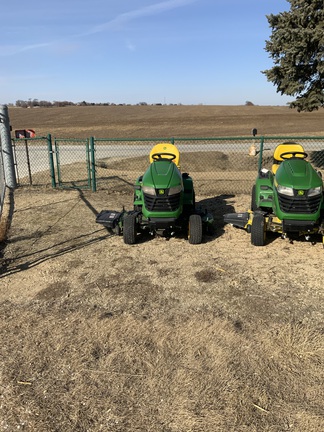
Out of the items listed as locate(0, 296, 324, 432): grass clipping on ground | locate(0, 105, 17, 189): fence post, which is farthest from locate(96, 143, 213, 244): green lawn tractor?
locate(0, 105, 17, 189): fence post

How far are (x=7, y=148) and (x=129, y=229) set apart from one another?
610 centimetres

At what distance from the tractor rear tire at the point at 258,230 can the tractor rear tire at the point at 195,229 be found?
0.86 meters

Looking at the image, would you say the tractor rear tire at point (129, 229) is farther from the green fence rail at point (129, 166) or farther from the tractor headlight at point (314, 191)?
the green fence rail at point (129, 166)

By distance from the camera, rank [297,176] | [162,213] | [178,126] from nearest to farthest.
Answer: [297,176], [162,213], [178,126]

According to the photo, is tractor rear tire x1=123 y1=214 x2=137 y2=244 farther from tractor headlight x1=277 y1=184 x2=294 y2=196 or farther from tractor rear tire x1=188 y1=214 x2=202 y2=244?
tractor headlight x1=277 y1=184 x2=294 y2=196

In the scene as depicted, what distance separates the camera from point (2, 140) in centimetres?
1015

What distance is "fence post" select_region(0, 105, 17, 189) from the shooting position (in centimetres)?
997

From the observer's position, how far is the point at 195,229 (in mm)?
5922

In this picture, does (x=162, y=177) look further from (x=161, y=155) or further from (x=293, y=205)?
(x=293, y=205)

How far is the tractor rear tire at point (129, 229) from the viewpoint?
233 inches

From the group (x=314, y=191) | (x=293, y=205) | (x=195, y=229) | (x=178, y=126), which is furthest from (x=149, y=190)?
(x=178, y=126)

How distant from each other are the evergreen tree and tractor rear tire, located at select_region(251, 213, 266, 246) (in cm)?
662

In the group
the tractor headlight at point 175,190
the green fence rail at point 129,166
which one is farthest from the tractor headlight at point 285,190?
the green fence rail at point 129,166

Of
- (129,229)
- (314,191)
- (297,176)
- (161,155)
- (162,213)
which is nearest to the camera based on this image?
(314,191)
